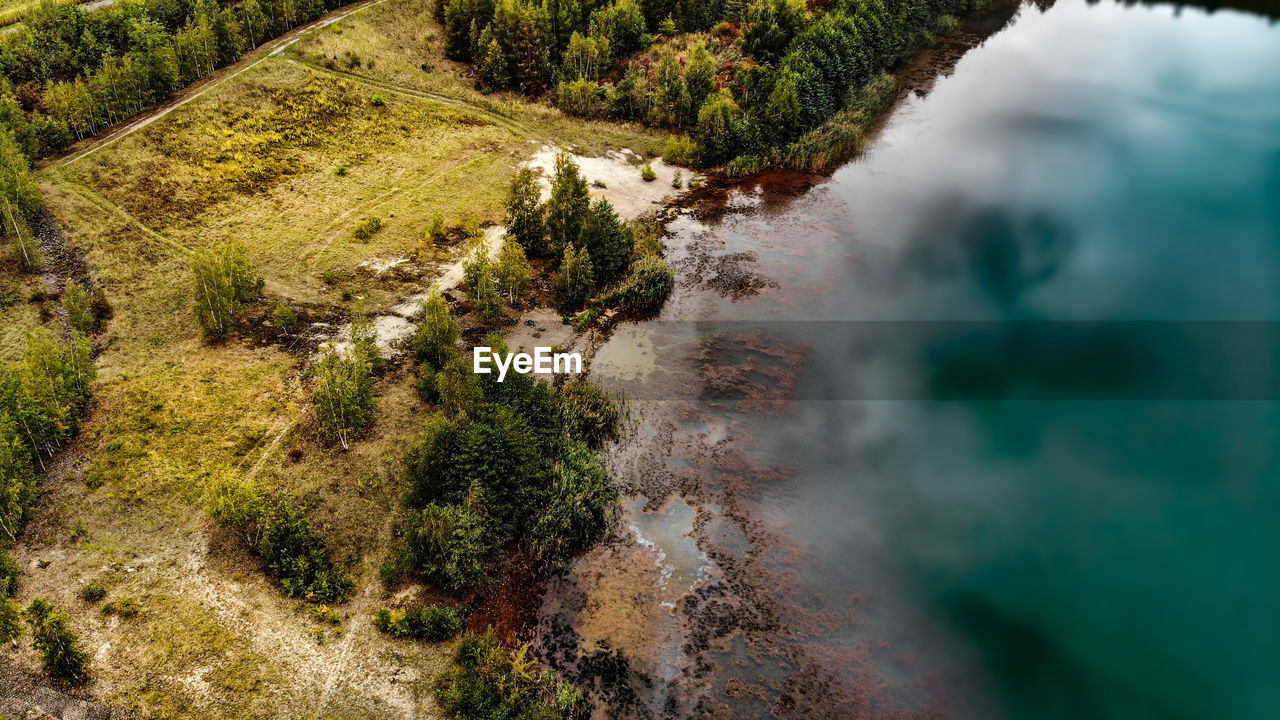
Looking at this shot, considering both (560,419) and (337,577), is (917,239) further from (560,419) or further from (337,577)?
(337,577)

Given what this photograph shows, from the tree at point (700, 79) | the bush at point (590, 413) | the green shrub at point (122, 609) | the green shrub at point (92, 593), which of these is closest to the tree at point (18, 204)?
the green shrub at point (92, 593)

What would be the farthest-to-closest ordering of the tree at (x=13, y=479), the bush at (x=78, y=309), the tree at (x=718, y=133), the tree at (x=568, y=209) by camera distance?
the tree at (x=718, y=133) → the tree at (x=568, y=209) → the bush at (x=78, y=309) → the tree at (x=13, y=479)

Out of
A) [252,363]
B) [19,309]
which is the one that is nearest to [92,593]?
[252,363]

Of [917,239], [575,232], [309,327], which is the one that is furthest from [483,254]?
[917,239]

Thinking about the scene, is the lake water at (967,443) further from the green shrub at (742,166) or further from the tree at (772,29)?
the tree at (772,29)

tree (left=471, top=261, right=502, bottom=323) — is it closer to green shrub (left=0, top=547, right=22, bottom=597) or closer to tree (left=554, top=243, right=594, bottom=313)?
tree (left=554, top=243, right=594, bottom=313)

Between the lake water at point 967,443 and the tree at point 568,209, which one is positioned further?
the tree at point 568,209

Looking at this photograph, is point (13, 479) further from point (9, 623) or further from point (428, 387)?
point (428, 387)
